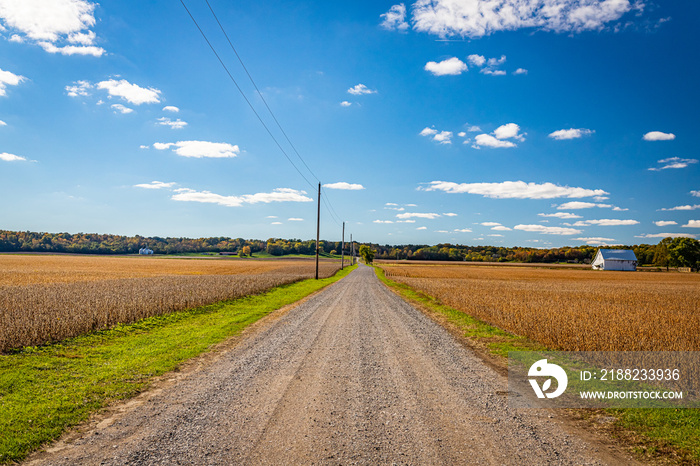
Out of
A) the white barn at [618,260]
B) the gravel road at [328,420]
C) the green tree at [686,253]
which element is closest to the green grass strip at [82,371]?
the gravel road at [328,420]

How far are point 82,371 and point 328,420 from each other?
21.5 ft

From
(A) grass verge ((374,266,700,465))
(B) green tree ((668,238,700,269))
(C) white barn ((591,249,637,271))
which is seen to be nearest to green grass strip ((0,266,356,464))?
(A) grass verge ((374,266,700,465))

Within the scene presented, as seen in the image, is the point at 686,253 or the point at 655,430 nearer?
the point at 655,430

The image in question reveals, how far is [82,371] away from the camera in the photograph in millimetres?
8625

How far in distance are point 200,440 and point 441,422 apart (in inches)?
141

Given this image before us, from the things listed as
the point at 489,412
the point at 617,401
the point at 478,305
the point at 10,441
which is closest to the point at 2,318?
the point at 10,441

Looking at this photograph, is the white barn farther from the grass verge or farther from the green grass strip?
the grass verge

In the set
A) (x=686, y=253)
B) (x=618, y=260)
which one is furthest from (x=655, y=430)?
(x=686, y=253)

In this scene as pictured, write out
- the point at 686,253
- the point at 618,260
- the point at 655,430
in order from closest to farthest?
1. the point at 655,430
2. the point at 686,253
3. the point at 618,260

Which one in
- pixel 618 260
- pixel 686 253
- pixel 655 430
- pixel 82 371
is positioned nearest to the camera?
pixel 655 430

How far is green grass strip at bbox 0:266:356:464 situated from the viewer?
5.68 metres

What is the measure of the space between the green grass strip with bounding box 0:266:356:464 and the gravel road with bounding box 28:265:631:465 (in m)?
0.59

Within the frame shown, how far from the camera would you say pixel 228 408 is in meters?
6.29

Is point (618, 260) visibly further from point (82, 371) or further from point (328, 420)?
point (82, 371)
